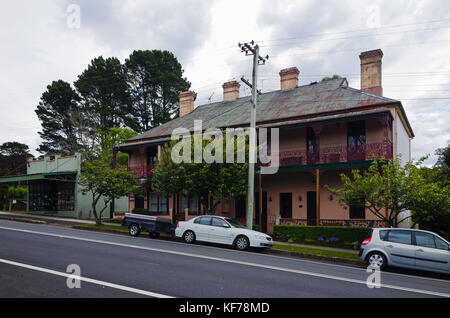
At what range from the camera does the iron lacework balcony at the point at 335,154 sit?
711 inches

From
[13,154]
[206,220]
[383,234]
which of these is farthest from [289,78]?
[13,154]

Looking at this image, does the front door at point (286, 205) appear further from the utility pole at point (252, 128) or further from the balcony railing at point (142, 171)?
the balcony railing at point (142, 171)

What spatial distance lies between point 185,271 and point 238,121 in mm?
15925

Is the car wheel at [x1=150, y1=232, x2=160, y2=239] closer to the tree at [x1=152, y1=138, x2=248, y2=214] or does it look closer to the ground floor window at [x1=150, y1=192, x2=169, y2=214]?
the tree at [x1=152, y1=138, x2=248, y2=214]

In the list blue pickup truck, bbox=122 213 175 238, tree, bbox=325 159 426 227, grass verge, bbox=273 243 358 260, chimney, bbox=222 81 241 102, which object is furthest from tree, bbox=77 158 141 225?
tree, bbox=325 159 426 227

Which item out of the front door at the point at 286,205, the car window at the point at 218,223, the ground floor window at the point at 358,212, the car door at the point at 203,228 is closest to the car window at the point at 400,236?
the car window at the point at 218,223

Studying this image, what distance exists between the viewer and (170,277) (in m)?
7.79

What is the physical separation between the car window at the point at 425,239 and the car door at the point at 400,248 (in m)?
0.23

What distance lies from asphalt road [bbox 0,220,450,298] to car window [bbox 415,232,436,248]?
65.0 inches

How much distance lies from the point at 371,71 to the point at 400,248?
13.0 metres

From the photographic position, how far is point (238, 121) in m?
23.6

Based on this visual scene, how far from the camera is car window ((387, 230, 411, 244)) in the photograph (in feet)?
38.0

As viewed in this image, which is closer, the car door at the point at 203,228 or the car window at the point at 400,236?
the car window at the point at 400,236
